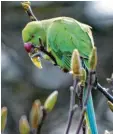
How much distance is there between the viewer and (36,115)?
0.48 metres

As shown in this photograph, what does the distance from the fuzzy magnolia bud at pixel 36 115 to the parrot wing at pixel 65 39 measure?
1.29 ft

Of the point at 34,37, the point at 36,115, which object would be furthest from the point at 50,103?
the point at 34,37

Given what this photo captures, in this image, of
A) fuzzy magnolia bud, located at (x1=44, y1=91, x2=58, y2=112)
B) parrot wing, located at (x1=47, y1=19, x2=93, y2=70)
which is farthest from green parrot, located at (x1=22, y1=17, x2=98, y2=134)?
fuzzy magnolia bud, located at (x1=44, y1=91, x2=58, y2=112)

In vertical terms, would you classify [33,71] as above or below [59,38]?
below

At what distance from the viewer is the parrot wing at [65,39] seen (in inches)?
35.1

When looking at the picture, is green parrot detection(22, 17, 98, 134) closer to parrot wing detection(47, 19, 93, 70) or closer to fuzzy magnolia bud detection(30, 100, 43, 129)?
parrot wing detection(47, 19, 93, 70)

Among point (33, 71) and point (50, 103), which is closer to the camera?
point (50, 103)

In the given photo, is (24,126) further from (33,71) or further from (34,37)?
(33,71)

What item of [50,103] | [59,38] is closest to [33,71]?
[59,38]

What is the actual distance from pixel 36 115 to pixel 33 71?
151 cm

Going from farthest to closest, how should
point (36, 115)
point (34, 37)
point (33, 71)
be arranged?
1. point (33, 71)
2. point (34, 37)
3. point (36, 115)

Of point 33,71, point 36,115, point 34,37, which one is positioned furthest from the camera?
point 33,71

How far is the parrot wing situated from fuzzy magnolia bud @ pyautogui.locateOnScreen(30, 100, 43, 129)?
0.39m

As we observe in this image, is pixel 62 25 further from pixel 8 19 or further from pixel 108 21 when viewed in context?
pixel 8 19
